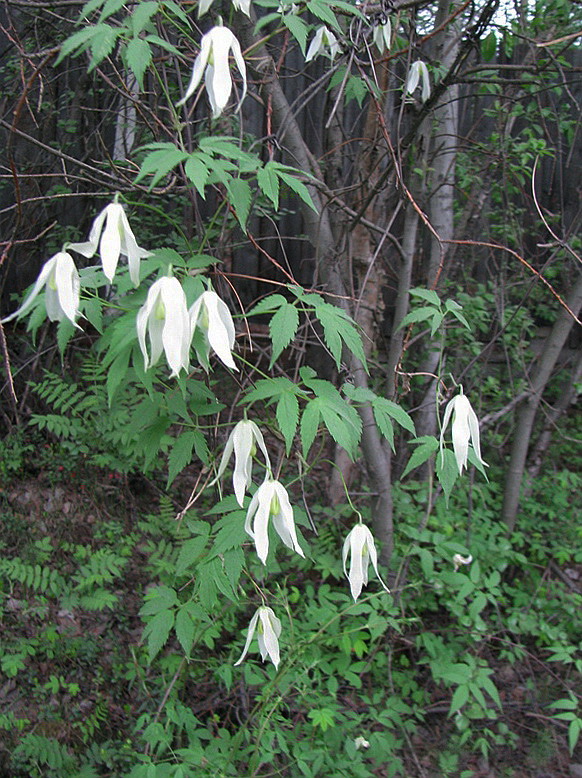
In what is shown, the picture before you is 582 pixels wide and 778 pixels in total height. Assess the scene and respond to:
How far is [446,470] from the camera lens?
4.74ft

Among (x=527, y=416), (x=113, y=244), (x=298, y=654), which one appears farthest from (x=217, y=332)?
(x=527, y=416)

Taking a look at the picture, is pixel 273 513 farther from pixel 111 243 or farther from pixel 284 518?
pixel 111 243

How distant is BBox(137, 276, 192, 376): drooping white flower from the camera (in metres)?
1.01

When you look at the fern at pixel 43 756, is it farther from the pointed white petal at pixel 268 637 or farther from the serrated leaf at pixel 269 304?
the serrated leaf at pixel 269 304

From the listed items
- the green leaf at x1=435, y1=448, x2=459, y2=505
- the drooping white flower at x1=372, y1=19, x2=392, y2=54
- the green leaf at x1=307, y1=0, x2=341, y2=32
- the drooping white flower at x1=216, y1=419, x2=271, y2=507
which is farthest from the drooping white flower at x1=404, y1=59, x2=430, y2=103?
the drooping white flower at x1=216, y1=419, x2=271, y2=507

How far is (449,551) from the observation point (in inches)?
104

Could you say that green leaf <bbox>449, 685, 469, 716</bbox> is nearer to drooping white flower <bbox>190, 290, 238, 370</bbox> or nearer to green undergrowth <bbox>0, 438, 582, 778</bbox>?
green undergrowth <bbox>0, 438, 582, 778</bbox>

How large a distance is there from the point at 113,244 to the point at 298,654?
139cm

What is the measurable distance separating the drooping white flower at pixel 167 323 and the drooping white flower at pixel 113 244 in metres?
0.08

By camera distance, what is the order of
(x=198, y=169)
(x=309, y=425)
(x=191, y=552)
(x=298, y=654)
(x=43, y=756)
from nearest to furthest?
(x=198, y=169), (x=309, y=425), (x=191, y=552), (x=298, y=654), (x=43, y=756)

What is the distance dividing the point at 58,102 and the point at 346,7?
2.71 meters

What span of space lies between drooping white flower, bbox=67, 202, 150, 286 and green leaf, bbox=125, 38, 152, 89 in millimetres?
306

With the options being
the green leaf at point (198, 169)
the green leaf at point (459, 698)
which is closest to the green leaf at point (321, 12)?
the green leaf at point (198, 169)

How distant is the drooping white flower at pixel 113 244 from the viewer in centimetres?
105
